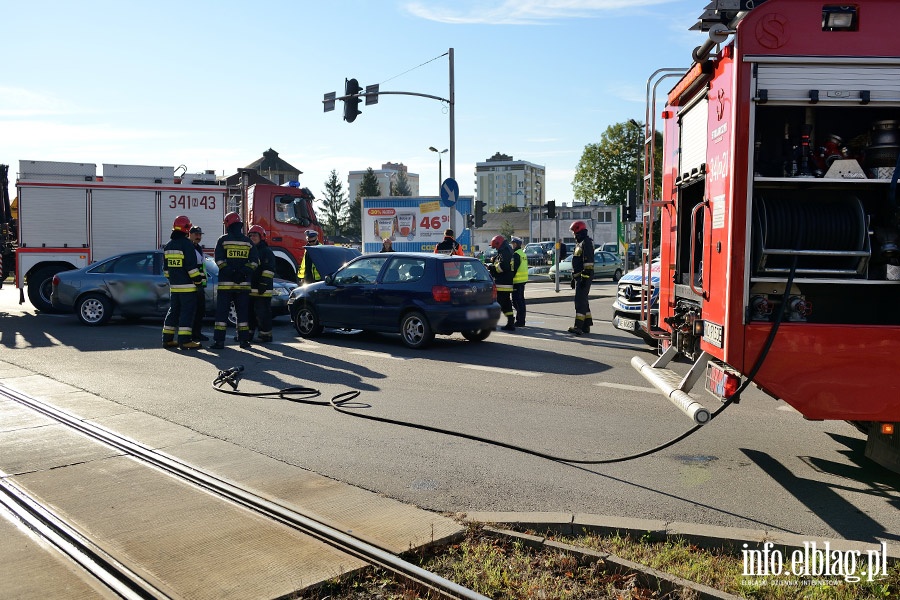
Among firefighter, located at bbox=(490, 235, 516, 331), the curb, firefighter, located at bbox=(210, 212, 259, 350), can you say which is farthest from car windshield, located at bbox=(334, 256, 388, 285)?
the curb

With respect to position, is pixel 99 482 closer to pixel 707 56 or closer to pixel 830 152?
pixel 707 56

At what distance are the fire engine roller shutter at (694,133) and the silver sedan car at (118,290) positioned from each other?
9982 mm

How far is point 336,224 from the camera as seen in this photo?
107250mm

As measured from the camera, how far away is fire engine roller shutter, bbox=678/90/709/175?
6.06 metres

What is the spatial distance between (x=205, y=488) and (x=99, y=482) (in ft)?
2.66

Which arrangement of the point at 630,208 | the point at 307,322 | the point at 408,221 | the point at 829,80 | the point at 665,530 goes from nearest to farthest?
the point at 665,530 < the point at 829,80 < the point at 630,208 < the point at 307,322 < the point at 408,221

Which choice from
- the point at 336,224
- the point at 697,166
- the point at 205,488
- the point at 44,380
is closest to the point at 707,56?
the point at 697,166

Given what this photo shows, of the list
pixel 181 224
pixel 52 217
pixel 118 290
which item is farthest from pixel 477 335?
pixel 52 217

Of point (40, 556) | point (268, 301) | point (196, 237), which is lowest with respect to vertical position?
point (40, 556)

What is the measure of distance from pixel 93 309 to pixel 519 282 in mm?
8283

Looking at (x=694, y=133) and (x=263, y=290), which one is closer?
(x=694, y=133)

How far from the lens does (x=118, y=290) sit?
1518cm

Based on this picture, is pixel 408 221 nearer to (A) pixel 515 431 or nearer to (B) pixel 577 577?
(A) pixel 515 431

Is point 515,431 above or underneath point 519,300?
underneath
